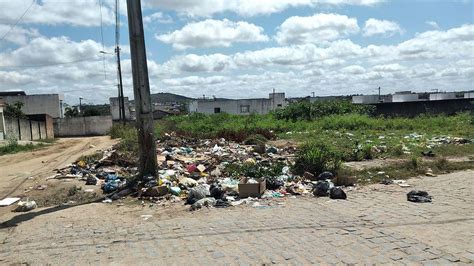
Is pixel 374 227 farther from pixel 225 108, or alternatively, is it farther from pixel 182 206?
pixel 225 108

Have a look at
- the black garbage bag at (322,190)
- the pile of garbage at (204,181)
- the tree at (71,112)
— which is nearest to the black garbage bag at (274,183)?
the pile of garbage at (204,181)

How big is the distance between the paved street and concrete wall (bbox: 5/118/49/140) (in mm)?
22962

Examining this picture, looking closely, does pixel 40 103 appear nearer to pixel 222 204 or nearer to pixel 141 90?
pixel 141 90

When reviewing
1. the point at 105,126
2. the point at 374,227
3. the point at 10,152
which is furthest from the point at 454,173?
the point at 105,126

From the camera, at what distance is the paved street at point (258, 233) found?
15.1 feet

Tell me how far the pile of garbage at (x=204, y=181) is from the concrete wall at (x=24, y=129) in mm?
18765

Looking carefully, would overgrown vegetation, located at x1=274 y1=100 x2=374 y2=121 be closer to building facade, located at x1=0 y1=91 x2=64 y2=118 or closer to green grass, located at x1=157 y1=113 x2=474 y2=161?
green grass, located at x1=157 y1=113 x2=474 y2=161

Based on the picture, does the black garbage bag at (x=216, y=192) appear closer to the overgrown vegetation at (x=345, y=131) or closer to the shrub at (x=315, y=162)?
the shrub at (x=315, y=162)

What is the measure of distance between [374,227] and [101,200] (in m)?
4.97

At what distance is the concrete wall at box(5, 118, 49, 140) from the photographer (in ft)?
96.2

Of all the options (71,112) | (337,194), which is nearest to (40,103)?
(71,112)

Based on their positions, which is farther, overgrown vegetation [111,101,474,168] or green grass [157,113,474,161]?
green grass [157,113,474,161]

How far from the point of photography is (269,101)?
→ 63.1 meters

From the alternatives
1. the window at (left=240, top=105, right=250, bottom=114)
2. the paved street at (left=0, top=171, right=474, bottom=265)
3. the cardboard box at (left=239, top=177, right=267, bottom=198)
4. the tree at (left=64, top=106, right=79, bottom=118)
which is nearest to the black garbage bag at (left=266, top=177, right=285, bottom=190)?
the cardboard box at (left=239, top=177, right=267, bottom=198)
